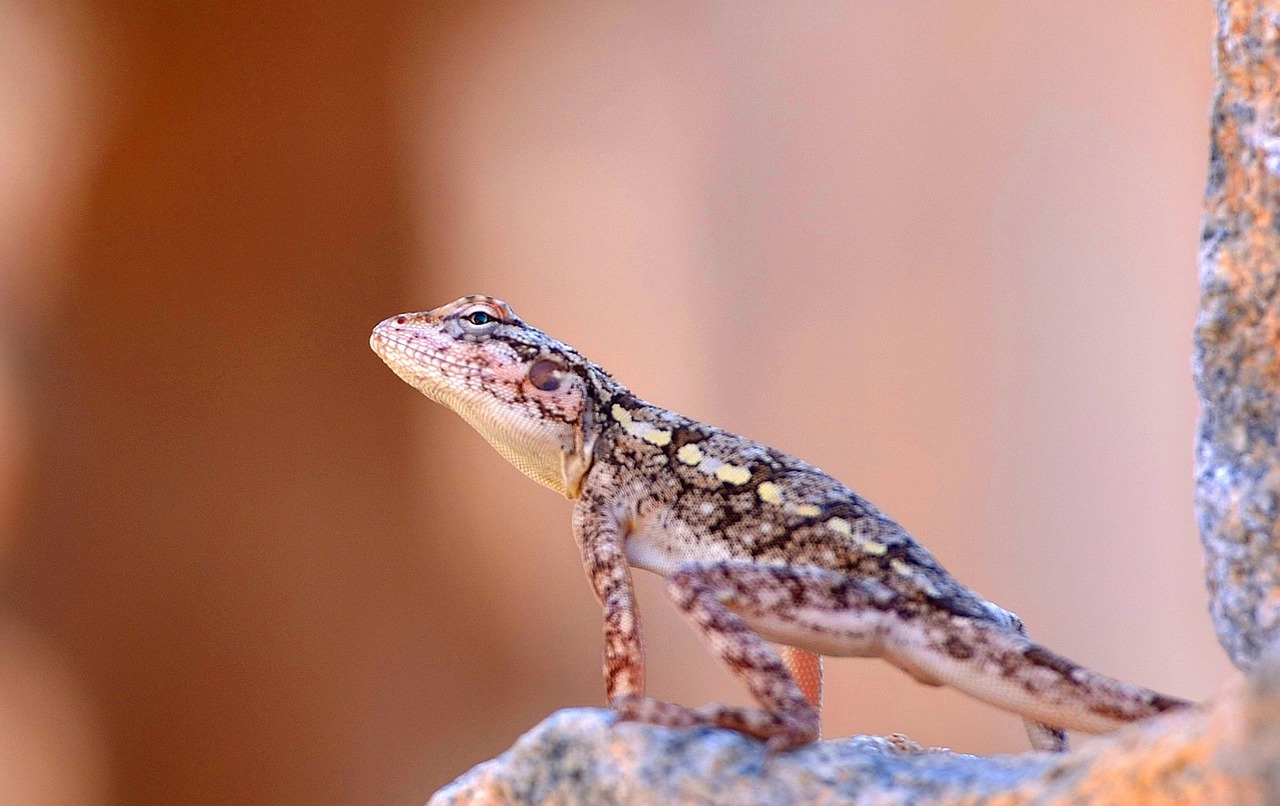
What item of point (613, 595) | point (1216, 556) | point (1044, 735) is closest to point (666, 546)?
point (613, 595)

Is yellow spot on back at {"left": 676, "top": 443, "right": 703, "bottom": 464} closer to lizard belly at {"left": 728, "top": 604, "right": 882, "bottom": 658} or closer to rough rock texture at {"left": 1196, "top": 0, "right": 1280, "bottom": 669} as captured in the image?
lizard belly at {"left": 728, "top": 604, "right": 882, "bottom": 658}

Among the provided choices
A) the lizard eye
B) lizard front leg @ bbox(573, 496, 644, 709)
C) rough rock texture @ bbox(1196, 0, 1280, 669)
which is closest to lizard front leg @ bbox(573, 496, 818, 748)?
lizard front leg @ bbox(573, 496, 644, 709)

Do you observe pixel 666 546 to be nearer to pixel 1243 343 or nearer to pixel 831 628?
pixel 831 628

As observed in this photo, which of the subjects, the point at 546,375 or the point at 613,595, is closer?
the point at 613,595

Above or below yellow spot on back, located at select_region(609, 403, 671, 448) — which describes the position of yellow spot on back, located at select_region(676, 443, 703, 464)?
below

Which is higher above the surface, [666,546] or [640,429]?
[640,429]

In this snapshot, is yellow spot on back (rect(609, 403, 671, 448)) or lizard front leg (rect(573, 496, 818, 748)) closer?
lizard front leg (rect(573, 496, 818, 748))
